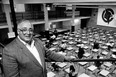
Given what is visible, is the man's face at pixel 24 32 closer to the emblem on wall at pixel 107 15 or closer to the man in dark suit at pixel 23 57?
the man in dark suit at pixel 23 57

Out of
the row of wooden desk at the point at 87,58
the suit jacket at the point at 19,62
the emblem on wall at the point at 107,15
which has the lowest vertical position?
the row of wooden desk at the point at 87,58

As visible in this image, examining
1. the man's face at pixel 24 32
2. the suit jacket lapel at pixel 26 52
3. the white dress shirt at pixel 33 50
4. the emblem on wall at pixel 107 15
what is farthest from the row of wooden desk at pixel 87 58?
the emblem on wall at pixel 107 15

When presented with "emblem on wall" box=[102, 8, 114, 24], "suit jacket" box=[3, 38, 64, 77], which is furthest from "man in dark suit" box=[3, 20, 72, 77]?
"emblem on wall" box=[102, 8, 114, 24]

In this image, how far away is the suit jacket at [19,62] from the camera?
134 cm

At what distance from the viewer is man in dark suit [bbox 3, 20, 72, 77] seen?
1.34 m

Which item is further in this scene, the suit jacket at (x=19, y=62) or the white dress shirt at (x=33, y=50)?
the white dress shirt at (x=33, y=50)

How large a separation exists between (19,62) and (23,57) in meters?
0.09

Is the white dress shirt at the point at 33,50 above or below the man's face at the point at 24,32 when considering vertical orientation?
below

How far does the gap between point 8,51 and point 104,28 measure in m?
23.5

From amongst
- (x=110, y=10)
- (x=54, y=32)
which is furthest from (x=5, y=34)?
(x=110, y=10)

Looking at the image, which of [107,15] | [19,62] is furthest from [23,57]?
[107,15]

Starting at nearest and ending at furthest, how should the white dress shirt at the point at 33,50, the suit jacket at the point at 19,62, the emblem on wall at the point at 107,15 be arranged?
the suit jacket at the point at 19,62, the white dress shirt at the point at 33,50, the emblem on wall at the point at 107,15

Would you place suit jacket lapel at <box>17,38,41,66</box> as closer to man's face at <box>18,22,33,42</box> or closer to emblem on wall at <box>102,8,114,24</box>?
man's face at <box>18,22,33,42</box>

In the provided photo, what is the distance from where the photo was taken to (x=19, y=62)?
1421mm
